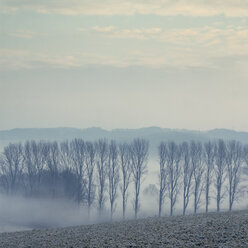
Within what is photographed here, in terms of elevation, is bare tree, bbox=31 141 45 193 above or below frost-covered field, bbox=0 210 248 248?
above

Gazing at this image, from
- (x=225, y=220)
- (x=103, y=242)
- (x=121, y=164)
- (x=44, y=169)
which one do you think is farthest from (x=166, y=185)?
(x=103, y=242)

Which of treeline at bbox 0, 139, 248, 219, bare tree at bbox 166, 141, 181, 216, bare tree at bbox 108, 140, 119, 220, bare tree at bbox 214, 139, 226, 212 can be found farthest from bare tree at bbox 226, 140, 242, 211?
bare tree at bbox 108, 140, 119, 220

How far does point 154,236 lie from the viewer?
24891 millimetres

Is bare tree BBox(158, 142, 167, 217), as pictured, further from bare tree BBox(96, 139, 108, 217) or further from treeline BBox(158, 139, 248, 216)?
bare tree BBox(96, 139, 108, 217)

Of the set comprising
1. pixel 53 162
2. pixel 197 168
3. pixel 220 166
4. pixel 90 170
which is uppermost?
pixel 53 162

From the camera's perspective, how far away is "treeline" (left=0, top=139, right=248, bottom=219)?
57594 millimetres

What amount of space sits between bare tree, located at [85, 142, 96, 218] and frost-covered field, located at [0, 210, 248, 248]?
26.2 meters

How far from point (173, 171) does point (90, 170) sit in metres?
10.9

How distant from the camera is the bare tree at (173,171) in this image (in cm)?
5709

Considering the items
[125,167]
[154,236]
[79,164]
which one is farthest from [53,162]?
[154,236]

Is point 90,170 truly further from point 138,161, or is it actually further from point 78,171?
point 138,161

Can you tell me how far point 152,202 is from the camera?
6819 centimetres

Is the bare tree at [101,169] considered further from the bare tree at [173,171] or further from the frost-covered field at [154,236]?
the frost-covered field at [154,236]

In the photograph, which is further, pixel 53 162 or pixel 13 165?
pixel 13 165
